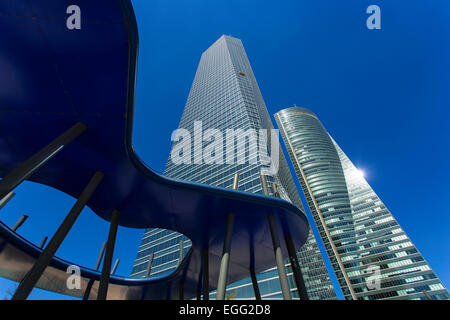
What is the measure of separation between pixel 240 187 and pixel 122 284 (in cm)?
3868

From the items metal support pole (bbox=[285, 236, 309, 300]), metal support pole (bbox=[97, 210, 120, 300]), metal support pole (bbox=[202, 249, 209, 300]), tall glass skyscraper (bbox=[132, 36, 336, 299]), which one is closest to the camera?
metal support pole (bbox=[97, 210, 120, 300])

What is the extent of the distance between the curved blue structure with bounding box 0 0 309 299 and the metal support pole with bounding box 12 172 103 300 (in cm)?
119

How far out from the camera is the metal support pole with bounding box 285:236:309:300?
11.2m

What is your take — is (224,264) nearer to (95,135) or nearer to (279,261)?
(279,261)

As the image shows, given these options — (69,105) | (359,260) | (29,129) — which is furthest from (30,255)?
(359,260)

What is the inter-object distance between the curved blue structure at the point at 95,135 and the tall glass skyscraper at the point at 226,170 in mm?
33306

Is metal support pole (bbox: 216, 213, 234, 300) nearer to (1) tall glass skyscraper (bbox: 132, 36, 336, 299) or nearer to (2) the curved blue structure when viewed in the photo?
(2) the curved blue structure

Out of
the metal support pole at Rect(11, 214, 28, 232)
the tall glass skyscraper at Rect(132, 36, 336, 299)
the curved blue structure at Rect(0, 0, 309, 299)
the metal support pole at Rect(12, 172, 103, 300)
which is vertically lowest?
the metal support pole at Rect(12, 172, 103, 300)

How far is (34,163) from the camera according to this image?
24.9ft

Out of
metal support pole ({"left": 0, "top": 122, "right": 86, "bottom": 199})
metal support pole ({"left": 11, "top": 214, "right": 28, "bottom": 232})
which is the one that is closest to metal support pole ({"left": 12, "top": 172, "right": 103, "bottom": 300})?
metal support pole ({"left": 0, "top": 122, "right": 86, "bottom": 199})

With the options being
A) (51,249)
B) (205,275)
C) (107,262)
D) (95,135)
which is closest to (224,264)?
(205,275)

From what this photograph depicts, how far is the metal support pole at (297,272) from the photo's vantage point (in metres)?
11.2
